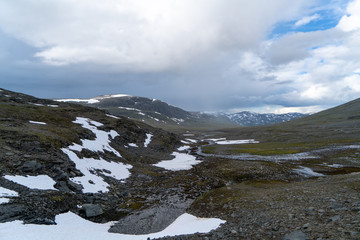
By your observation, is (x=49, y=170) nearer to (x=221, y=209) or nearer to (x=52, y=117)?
(x=221, y=209)

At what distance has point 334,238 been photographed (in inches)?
410

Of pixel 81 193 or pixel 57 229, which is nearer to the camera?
pixel 57 229

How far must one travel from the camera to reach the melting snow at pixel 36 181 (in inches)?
872

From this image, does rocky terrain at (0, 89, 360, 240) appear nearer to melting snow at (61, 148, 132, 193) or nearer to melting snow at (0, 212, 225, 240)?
melting snow at (61, 148, 132, 193)

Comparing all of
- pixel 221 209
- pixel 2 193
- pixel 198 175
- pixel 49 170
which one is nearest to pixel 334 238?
pixel 221 209

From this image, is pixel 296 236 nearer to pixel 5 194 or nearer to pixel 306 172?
pixel 5 194

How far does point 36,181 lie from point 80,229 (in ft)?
33.5

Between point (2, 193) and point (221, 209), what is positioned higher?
point (2, 193)

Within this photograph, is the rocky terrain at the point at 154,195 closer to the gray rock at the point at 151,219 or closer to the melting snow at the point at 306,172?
the gray rock at the point at 151,219

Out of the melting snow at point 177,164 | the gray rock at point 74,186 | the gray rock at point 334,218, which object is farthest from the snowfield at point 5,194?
the melting snow at point 177,164

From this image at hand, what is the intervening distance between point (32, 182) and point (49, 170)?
413 cm

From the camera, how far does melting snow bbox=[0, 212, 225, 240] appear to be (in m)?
14.5

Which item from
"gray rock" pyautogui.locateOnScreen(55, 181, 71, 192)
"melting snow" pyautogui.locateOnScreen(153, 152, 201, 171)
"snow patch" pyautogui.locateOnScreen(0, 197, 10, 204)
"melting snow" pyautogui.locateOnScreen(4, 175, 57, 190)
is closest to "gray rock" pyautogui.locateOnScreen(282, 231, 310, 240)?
"snow patch" pyautogui.locateOnScreen(0, 197, 10, 204)

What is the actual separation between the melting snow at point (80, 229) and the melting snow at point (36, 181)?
19.5 feet
